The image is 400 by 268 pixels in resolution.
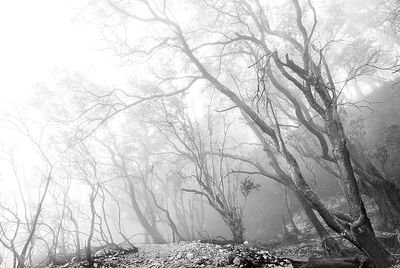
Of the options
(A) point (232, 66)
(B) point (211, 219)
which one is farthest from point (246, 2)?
(B) point (211, 219)

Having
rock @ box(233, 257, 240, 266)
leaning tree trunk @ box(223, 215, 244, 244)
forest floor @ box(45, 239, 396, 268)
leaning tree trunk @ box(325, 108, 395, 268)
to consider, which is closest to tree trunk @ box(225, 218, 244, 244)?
leaning tree trunk @ box(223, 215, 244, 244)

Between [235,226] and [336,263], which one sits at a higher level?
[235,226]

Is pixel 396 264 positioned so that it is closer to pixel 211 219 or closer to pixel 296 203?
pixel 296 203

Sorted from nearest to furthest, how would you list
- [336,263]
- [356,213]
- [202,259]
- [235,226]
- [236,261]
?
[356,213] < [336,263] < [236,261] < [202,259] < [235,226]

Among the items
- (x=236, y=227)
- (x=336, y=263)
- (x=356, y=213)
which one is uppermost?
(x=236, y=227)

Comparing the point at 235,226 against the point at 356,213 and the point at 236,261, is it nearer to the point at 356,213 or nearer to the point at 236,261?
the point at 236,261

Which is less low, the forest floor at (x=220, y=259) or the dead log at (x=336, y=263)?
the forest floor at (x=220, y=259)

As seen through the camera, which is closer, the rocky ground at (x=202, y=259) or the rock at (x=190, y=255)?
the rocky ground at (x=202, y=259)

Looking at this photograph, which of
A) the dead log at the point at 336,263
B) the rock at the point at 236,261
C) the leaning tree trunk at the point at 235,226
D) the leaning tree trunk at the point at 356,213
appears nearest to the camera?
the leaning tree trunk at the point at 356,213

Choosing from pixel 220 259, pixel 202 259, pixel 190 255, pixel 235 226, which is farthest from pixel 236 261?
pixel 235 226

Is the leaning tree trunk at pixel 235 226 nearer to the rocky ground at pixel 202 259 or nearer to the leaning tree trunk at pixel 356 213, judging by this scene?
the rocky ground at pixel 202 259

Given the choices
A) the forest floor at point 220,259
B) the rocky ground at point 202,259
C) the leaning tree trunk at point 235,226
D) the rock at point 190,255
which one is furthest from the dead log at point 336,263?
the leaning tree trunk at point 235,226

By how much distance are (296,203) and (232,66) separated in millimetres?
12940

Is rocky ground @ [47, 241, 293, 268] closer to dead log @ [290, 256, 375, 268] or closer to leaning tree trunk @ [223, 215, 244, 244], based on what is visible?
dead log @ [290, 256, 375, 268]
